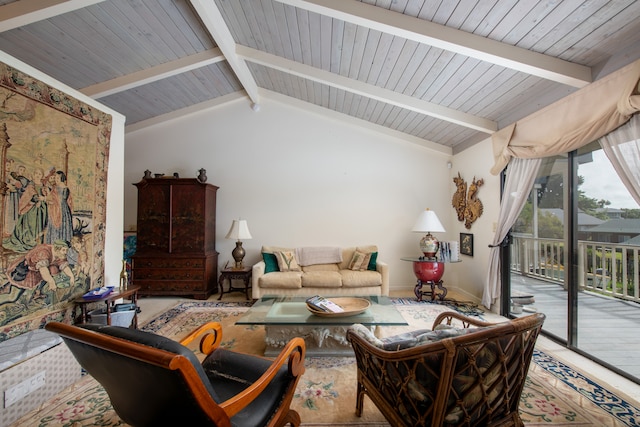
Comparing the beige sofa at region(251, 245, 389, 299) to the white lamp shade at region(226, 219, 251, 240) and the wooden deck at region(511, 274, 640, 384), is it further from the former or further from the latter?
the wooden deck at region(511, 274, 640, 384)

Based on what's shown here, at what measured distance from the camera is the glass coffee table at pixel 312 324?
7.45 feet

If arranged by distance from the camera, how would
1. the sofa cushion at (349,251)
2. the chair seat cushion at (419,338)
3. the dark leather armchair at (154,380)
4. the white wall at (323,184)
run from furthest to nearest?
the white wall at (323,184), the sofa cushion at (349,251), the chair seat cushion at (419,338), the dark leather armchair at (154,380)

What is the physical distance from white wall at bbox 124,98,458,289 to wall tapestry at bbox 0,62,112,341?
2127mm

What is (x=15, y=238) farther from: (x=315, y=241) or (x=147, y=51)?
(x=315, y=241)

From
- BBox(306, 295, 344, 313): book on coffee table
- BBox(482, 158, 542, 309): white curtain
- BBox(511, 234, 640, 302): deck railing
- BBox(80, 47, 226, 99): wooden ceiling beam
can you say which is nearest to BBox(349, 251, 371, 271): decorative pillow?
BBox(482, 158, 542, 309): white curtain

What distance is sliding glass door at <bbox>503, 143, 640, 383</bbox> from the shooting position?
2.29 m

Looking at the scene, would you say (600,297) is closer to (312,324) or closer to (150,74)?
(312,324)

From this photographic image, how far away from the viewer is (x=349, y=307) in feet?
8.50

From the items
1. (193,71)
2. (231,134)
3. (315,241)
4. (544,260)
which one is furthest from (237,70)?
(544,260)

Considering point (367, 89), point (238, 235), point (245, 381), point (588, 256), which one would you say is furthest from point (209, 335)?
point (588, 256)

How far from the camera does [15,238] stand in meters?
2.18

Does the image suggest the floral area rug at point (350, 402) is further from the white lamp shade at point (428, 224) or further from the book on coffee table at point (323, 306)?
the white lamp shade at point (428, 224)

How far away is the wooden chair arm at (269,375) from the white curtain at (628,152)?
8.27ft

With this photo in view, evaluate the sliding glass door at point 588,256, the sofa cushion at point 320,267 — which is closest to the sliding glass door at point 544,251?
the sliding glass door at point 588,256
